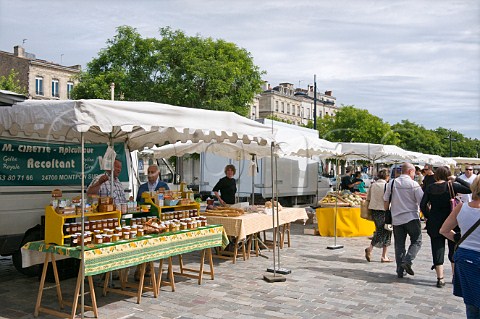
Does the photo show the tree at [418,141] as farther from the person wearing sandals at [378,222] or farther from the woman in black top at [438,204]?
the woman in black top at [438,204]

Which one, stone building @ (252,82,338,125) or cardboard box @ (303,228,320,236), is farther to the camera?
stone building @ (252,82,338,125)

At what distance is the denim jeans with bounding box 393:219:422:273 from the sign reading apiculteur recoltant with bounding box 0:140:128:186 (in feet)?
17.0

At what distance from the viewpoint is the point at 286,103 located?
269 feet

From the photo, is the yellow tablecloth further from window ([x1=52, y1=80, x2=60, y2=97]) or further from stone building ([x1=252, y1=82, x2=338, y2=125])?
stone building ([x1=252, y1=82, x2=338, y2=125])

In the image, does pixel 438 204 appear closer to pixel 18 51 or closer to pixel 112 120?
pixel 112 120

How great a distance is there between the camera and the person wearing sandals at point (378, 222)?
911 centimetres

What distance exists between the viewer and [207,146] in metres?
11.5

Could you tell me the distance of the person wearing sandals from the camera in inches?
359

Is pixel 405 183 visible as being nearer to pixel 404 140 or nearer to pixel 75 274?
pixel 75 274

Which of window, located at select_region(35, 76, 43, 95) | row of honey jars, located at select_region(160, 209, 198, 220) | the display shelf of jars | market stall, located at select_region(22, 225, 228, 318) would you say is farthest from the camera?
window, located at select_region(35, 76, 43, 95)

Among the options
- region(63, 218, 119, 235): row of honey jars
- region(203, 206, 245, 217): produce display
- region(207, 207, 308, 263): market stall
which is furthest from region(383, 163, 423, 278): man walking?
region(63, 218, 119, 235): row of honey jars

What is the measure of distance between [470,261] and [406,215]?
368 centimetres

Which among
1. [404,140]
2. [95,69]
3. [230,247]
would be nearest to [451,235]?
[230,247]

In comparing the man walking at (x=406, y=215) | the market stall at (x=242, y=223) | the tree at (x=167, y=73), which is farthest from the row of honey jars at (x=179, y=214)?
the tree at (x=167, y=73)
